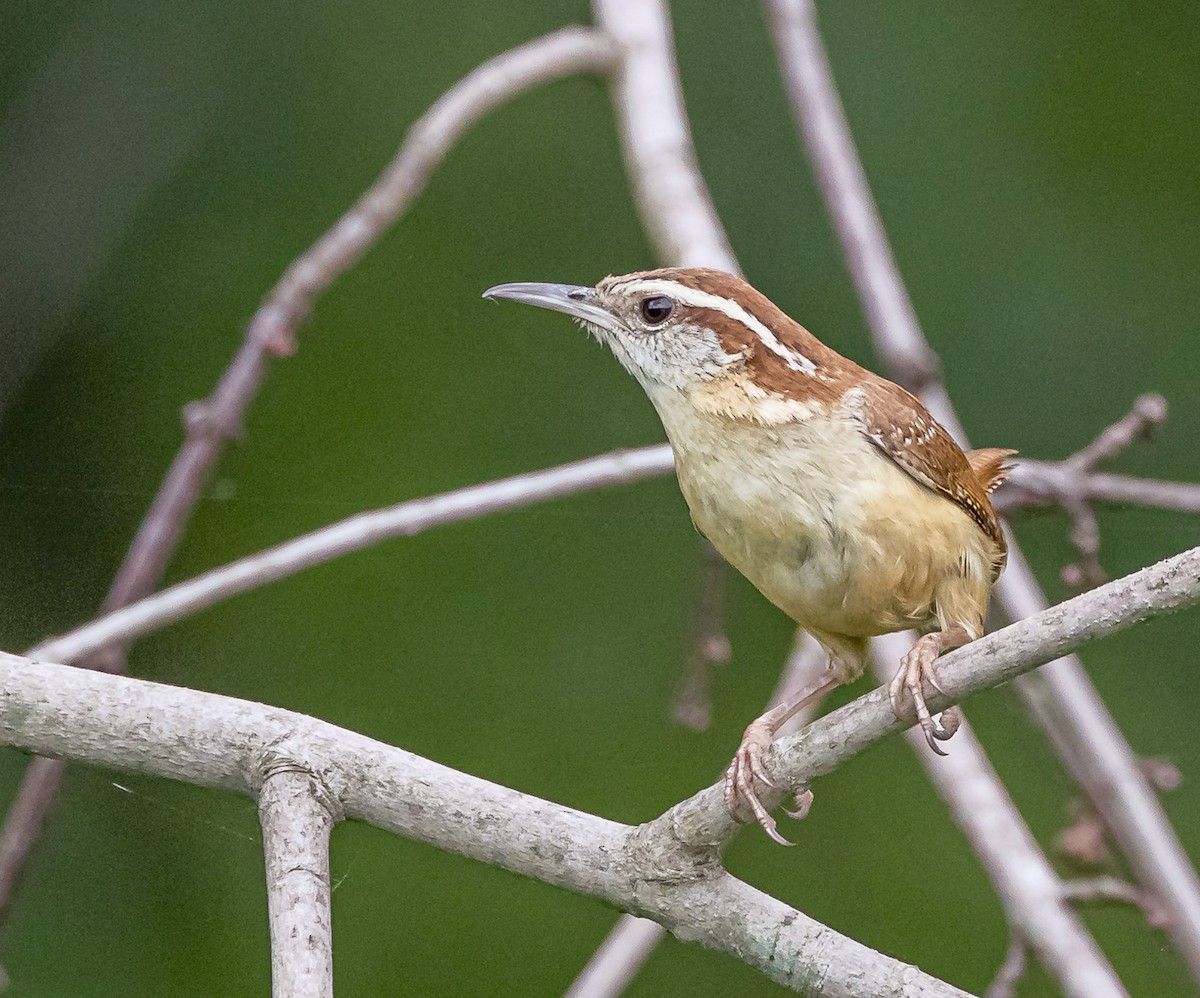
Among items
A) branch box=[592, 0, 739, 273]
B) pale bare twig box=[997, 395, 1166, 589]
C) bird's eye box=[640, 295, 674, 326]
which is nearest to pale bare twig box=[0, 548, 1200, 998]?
bird's eye box=[640, 295, 674, 326]

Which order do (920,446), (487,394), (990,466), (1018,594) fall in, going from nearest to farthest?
1. (920,446)
2. (990,466)
3. (1018,594)
4. (487,394)

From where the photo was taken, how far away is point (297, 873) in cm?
144

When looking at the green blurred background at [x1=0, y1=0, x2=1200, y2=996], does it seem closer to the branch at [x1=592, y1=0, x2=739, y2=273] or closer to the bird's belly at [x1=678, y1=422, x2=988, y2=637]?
the branch at [x1=592, y1=0, x2=739, y2=273]

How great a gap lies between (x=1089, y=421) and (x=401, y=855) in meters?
2.02

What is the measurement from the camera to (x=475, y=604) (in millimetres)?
3375

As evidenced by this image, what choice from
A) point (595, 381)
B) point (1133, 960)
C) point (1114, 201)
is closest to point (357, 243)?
point (595, 381)

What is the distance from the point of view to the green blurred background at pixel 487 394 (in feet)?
10.3

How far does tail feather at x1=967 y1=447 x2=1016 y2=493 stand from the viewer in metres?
2.08

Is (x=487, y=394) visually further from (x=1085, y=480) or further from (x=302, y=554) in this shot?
(x=1085, y=480)

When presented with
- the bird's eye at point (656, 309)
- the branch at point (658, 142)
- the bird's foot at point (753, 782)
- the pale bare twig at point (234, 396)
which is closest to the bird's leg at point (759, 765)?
the bird's foot at point (753, 782)

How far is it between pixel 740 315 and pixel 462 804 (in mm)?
796

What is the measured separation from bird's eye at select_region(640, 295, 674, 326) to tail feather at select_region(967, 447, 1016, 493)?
Answer: 50cm

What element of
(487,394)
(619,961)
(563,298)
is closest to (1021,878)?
(619,961)

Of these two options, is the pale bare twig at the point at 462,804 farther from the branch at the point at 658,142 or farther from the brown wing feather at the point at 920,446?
the branch at the point at 658,142
